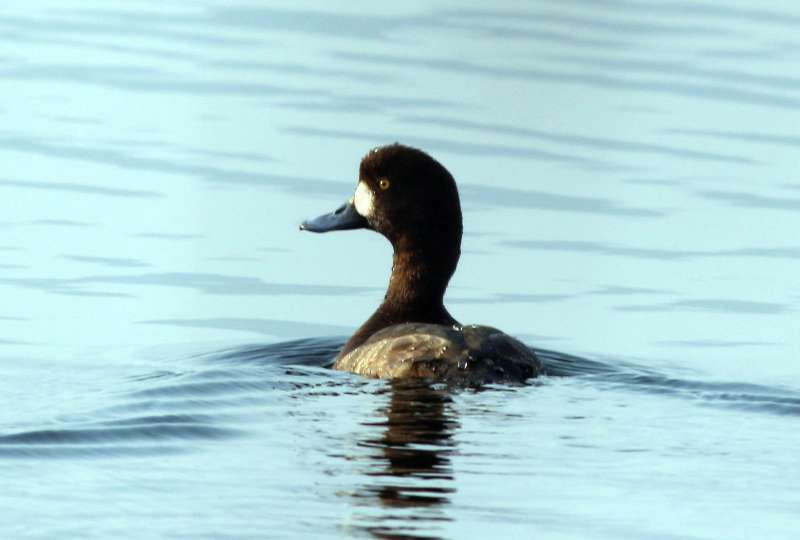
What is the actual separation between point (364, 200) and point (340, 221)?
301mm

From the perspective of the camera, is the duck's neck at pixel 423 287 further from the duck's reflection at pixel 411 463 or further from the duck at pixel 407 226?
the duck's reflection at pixel 411 463

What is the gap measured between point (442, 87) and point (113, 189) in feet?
16.9

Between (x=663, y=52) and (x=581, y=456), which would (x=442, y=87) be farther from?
(x=581, y=456)

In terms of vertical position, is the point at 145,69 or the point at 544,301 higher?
the point at 145,69

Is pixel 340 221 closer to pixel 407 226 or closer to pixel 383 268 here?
pixel 407 226

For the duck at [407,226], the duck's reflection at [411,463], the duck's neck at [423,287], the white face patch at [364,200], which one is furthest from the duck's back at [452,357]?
the white face patch at [364,200]

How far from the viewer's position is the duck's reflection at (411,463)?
291 inches

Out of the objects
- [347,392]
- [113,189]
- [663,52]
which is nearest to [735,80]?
[663,52]

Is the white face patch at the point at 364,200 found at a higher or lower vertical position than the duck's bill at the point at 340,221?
higher

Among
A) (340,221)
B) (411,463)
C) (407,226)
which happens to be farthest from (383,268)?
(411,463)

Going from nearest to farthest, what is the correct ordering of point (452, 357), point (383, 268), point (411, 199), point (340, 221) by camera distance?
point (452, 357) < point (411, 199) < point (340, 221) < point (383, 268)

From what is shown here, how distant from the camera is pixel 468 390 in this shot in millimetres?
9828

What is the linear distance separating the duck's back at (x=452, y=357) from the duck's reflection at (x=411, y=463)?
126 mm

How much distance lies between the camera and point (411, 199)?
1168 centimetres
